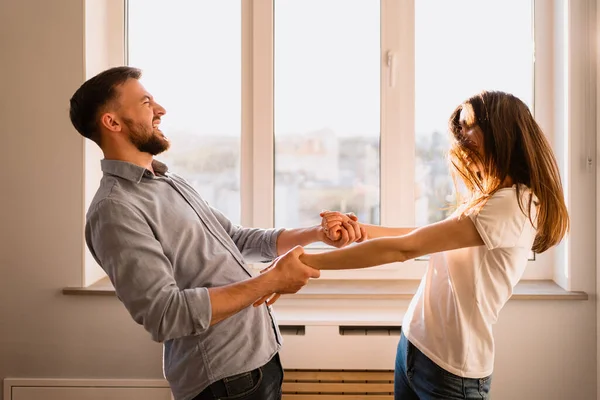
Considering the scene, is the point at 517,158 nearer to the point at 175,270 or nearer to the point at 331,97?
the point at 175,270

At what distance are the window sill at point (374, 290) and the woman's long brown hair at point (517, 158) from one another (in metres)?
0.98

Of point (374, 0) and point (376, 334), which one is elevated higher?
point (374, 0)

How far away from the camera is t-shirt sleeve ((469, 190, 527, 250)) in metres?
1.47

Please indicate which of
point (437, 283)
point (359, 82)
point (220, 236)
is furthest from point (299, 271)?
point (359, 82)

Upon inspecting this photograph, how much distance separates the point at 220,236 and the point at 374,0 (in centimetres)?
154

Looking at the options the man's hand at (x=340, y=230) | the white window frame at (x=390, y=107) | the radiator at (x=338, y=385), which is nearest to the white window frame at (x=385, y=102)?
the white window frame at (x=390, y=107)

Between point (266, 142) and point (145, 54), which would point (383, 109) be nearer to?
point (266, 142)

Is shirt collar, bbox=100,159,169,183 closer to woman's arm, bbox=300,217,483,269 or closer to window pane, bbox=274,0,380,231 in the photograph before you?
woman's arm, bbox=300,217,483,269

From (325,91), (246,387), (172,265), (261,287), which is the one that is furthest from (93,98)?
(325,91)

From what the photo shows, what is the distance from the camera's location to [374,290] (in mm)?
2605

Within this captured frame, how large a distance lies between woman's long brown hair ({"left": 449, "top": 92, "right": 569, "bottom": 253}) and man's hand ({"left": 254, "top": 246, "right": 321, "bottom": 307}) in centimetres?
45

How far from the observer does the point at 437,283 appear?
5.32ft

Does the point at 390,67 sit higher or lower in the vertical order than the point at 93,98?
higher

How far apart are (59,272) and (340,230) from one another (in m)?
1.21
